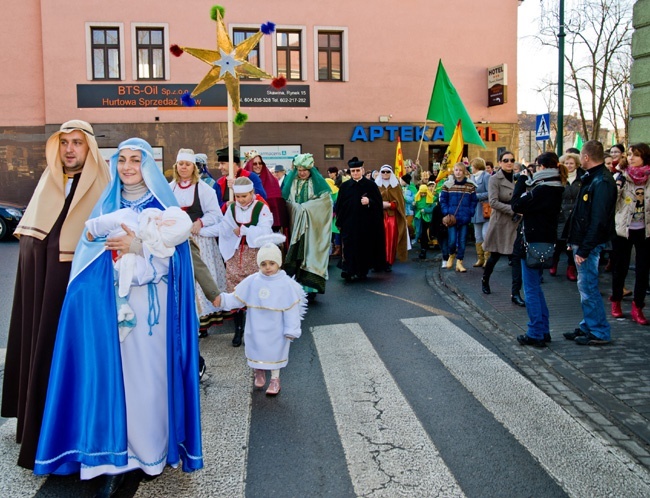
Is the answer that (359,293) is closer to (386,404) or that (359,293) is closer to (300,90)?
(386,404)

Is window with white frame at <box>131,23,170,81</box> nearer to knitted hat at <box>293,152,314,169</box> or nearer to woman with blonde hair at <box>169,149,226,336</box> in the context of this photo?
knitted hat at <box>293,152,314,169</box>

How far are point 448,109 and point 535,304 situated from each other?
11.1m

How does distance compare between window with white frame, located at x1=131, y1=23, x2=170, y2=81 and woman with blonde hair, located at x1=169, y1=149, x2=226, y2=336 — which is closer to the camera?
woman with blonde hair, located at x1=169, y1=149, x2=226, y2=336

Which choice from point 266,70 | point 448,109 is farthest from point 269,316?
point 266,70

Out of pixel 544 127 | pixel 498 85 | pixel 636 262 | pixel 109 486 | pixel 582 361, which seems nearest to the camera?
pixel 109 486

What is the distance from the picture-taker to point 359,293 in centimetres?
993

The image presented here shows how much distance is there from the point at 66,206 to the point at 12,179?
23.4m

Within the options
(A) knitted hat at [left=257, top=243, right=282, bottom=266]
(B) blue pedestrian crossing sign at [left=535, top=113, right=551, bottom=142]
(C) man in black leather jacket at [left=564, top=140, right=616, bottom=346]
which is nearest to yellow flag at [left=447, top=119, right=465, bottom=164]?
(B) blue pedestrian crossing sign at [left=535, top=113, right=551, bottom=142]

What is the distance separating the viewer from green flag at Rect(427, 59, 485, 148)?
1662 centimetres

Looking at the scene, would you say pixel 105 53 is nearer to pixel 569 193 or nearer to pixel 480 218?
pixel 480 218

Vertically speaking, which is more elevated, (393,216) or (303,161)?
(303,161)

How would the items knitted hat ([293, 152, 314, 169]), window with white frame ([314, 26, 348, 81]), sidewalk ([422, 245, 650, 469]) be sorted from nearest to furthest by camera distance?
sidewalk ([422, 245, 650, 469])
knitted hat ([293, 152, 314, 169])
window with white frame ([314, 26, 348, 81])

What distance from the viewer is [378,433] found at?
4461 mm

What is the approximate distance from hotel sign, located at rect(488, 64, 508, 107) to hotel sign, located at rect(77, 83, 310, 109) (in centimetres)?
725
